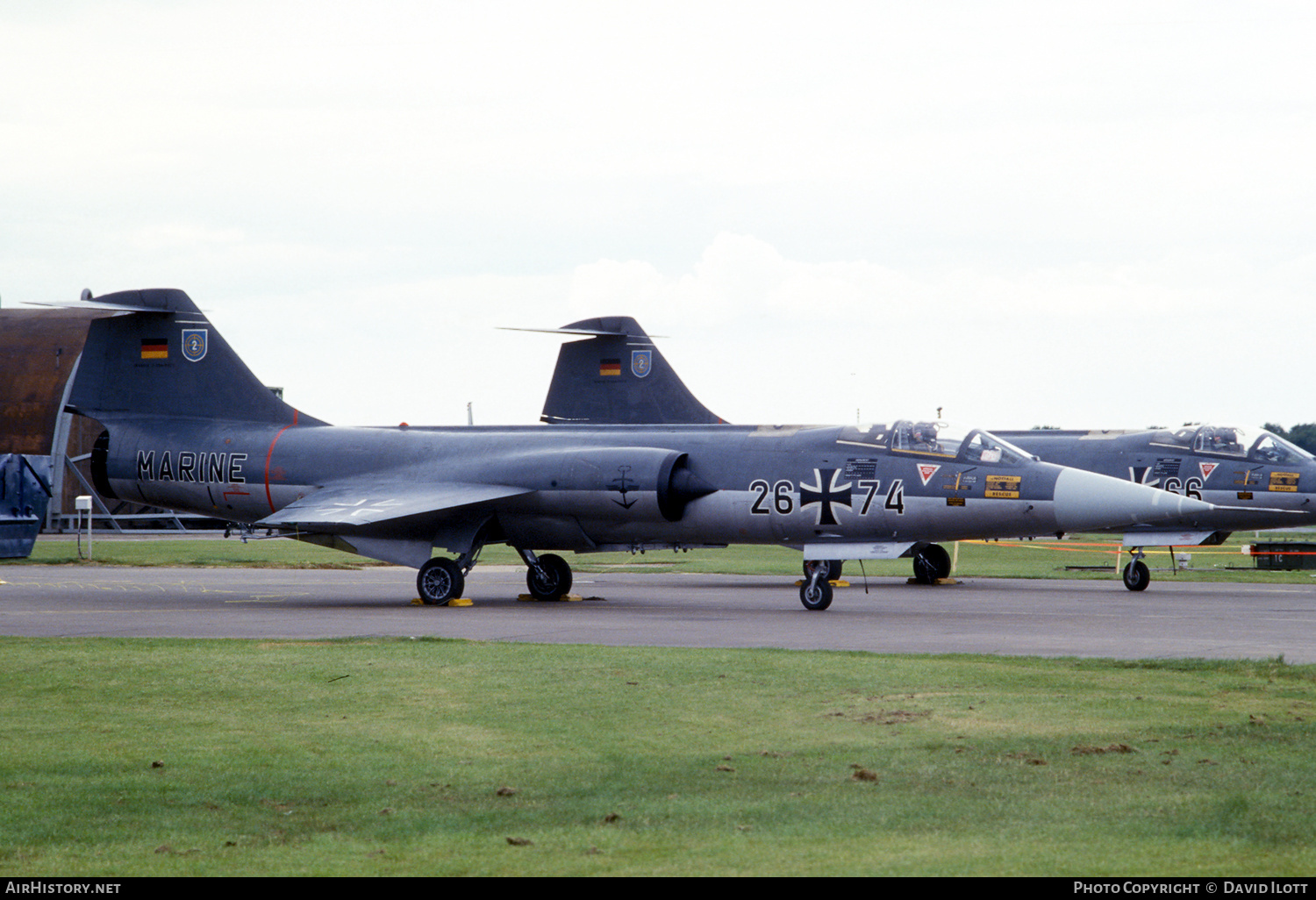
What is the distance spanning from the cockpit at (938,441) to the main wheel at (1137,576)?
5641mm

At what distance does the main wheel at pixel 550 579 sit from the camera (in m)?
21.7

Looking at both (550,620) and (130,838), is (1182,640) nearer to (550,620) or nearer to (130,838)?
(550,620)

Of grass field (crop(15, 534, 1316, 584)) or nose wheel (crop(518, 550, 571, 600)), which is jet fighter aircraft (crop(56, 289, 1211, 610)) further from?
grass field (crop(15, 534, 1316, 584))

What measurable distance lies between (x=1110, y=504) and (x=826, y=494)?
4.01 m

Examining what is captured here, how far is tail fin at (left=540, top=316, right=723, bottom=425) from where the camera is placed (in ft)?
95.2

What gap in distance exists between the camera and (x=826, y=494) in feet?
63.9

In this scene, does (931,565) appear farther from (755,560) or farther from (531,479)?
(755,560)

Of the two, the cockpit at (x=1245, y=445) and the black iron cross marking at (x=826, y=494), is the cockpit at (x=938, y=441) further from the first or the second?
the cockpit at (x=1245, y=445)

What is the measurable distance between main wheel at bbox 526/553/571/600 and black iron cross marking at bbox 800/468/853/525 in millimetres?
4437

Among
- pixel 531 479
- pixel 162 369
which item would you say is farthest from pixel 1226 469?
pixel 162 369

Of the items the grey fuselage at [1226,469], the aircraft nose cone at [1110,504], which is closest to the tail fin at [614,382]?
the grey fuselage at [1226,469]

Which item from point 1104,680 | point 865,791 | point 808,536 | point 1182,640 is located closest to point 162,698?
point 865,791

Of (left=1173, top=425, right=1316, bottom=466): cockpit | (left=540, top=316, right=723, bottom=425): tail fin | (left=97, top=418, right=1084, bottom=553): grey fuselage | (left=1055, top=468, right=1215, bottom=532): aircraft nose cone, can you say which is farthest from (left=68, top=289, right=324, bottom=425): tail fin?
(left=1173, top=425, right=1316, bottom=466): cockpit

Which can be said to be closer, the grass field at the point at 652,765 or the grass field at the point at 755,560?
the grass field at the point at 652,765
